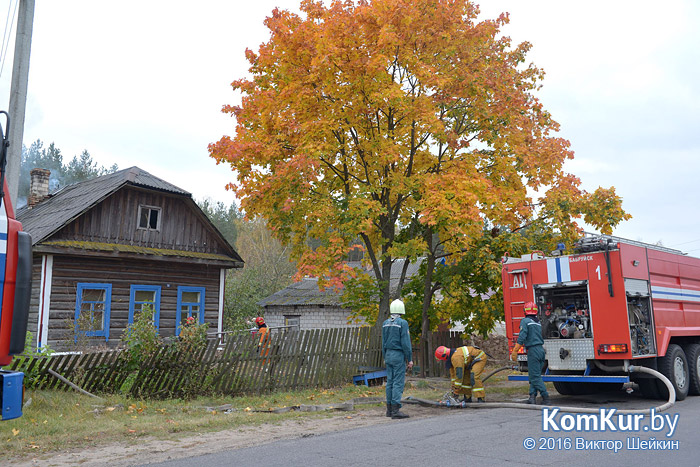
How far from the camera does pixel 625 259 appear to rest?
32.7 ft

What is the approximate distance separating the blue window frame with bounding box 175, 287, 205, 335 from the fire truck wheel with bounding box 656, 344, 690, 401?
14.1 metres

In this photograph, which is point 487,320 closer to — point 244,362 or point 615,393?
point 615,393

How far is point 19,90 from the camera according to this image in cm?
971

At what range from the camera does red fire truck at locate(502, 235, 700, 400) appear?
32.2 ft

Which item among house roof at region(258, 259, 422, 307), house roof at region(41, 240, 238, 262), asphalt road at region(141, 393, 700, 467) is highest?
house roof at region(41, 240, 238, 262)

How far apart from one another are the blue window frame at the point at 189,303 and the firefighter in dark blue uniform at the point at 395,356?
38.0 feet

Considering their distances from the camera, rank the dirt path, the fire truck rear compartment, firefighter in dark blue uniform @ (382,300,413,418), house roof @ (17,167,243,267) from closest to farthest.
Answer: the dirt path → firefighter in dark blue uniform @ (382,300,413,418) → the fire truck rear compartment → house roof @ (17,167,243,267)

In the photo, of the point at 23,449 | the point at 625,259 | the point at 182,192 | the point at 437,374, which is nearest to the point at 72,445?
the point at 23,449

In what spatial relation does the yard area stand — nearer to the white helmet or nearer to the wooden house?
the white helmet

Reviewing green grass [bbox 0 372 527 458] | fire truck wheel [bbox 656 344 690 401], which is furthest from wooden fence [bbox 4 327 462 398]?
fire truck wheel [bbox 656 344 690 401]

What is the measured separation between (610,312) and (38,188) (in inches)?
830

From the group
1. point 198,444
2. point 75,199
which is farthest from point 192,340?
point 75,199

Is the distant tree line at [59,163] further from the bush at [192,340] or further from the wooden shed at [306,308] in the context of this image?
the bush at [192,340]

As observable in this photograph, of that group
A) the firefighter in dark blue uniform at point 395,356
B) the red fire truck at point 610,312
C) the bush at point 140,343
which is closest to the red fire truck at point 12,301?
the bush at point 140,343
